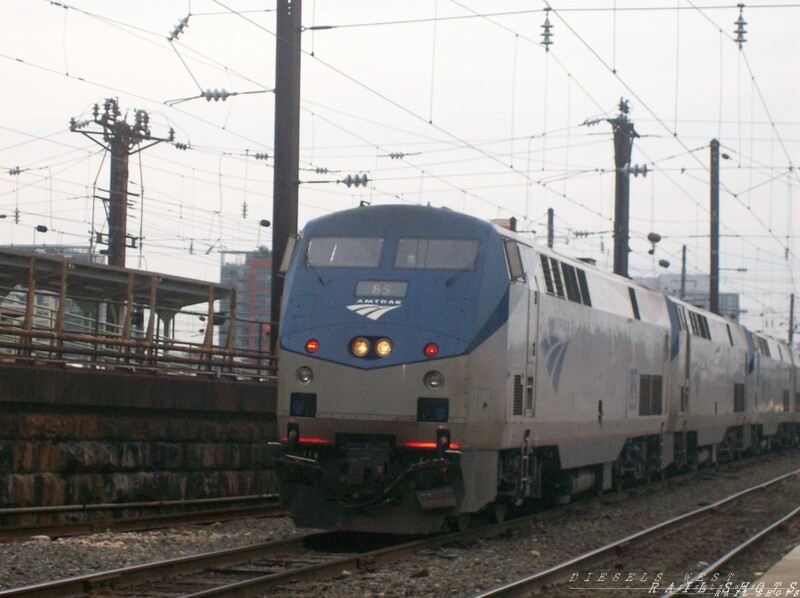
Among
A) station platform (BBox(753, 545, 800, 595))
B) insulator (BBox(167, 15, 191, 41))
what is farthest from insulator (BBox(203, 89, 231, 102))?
station platform (BBox(753, 545, 800, 595))

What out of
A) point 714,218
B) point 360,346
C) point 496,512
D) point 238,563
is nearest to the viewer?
point 238,563

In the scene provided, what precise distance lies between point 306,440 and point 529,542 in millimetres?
3105

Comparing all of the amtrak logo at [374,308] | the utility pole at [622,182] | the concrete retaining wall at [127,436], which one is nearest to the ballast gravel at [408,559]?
the concrete retaining wall at [127,436]

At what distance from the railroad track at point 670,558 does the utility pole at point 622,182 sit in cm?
1370

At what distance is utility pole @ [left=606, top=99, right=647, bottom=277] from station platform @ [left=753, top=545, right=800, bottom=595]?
19.0 meters

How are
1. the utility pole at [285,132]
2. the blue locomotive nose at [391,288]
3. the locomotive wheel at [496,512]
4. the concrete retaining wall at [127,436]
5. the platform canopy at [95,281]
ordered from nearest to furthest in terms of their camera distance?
1. the blue locomotive nose at [391,288]
2. the concrete retaining wall at [127,436]
3. the locomotive wheel at [496,512]
4. the platform canopy at [95,281]
5. the utility pole at [285,132]

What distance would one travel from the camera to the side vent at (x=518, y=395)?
15.7 m

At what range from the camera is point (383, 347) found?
14.6 m

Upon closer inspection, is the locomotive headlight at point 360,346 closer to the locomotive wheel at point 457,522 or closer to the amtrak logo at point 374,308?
the amtrak logo at point 374,308

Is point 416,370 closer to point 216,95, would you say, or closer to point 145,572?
point 145,572

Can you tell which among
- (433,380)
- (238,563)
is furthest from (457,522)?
(238,563)

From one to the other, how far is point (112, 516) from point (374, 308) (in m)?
5.92

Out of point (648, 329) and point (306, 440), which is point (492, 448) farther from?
point (648, 329)

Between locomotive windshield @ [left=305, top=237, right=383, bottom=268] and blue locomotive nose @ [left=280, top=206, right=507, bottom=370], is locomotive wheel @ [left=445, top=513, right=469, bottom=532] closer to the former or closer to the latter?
blue locomotive nose @ [left=280, top=206, right=507, bottom=370]
